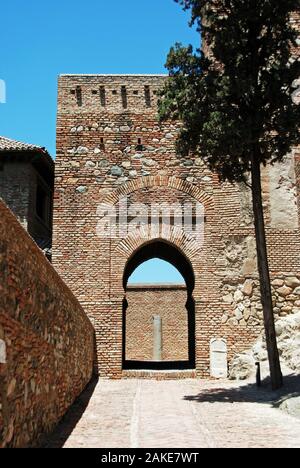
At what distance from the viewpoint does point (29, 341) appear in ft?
15.5

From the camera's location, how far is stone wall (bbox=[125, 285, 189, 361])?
24.8m

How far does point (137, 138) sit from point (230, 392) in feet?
22.7

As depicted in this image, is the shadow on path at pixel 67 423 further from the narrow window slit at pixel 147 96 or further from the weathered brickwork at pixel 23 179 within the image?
the narrow window slit at pixel 147 96

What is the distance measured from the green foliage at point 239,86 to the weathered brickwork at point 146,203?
3.17 meters

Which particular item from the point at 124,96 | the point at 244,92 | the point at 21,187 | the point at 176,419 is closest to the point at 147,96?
the point at 124,96

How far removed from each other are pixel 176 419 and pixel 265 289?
3406 mm

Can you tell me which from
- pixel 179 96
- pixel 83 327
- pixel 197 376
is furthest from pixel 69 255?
pixel 179 96

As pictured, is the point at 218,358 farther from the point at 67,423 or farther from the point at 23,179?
the point at 23,179

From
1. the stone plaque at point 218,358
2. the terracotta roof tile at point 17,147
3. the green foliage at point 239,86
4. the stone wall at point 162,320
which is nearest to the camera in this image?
the green foliage at point 239,86

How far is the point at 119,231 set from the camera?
12688 millimetres

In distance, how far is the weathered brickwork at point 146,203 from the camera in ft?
39.7

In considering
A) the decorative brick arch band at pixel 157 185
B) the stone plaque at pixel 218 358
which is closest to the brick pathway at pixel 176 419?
the stone plaque at pixel 218 358

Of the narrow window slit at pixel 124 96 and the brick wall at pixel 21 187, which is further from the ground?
the narrow window slit at pixel 124 96
